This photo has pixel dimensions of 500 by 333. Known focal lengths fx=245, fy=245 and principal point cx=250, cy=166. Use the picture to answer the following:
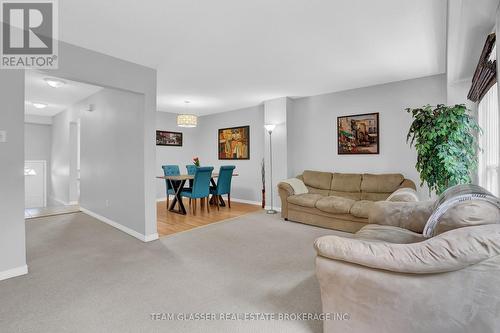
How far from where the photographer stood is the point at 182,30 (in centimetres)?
250

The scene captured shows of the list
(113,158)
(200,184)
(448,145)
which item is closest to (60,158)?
(113,158)

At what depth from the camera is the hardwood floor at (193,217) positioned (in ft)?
13.3

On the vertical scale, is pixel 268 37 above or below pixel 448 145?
above

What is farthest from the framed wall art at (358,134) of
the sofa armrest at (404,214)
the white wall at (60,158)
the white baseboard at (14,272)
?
the white wall at (60,158)

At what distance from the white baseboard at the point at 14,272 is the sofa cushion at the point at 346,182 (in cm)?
438

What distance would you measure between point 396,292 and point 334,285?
31 centimetres

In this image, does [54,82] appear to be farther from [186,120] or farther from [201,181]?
[201,181]

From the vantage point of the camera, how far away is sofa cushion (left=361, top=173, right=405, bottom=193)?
3967 millimetres

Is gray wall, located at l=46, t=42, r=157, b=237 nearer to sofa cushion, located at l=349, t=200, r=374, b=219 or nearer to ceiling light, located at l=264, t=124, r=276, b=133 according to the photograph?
ceiling light, located at l=264, t=124, r=276, b=133

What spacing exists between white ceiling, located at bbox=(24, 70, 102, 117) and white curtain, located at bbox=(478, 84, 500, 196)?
5.67 metres

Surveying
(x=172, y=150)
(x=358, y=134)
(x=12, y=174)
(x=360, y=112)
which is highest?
(x=360, y=112)

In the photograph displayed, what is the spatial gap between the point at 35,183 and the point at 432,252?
9.60 meters

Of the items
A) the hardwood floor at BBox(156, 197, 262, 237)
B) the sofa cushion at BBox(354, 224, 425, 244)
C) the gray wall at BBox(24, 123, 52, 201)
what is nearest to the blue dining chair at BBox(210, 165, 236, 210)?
the hardwood floor at BBox(156, 197, 262, 237)

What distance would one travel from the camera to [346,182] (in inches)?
174
